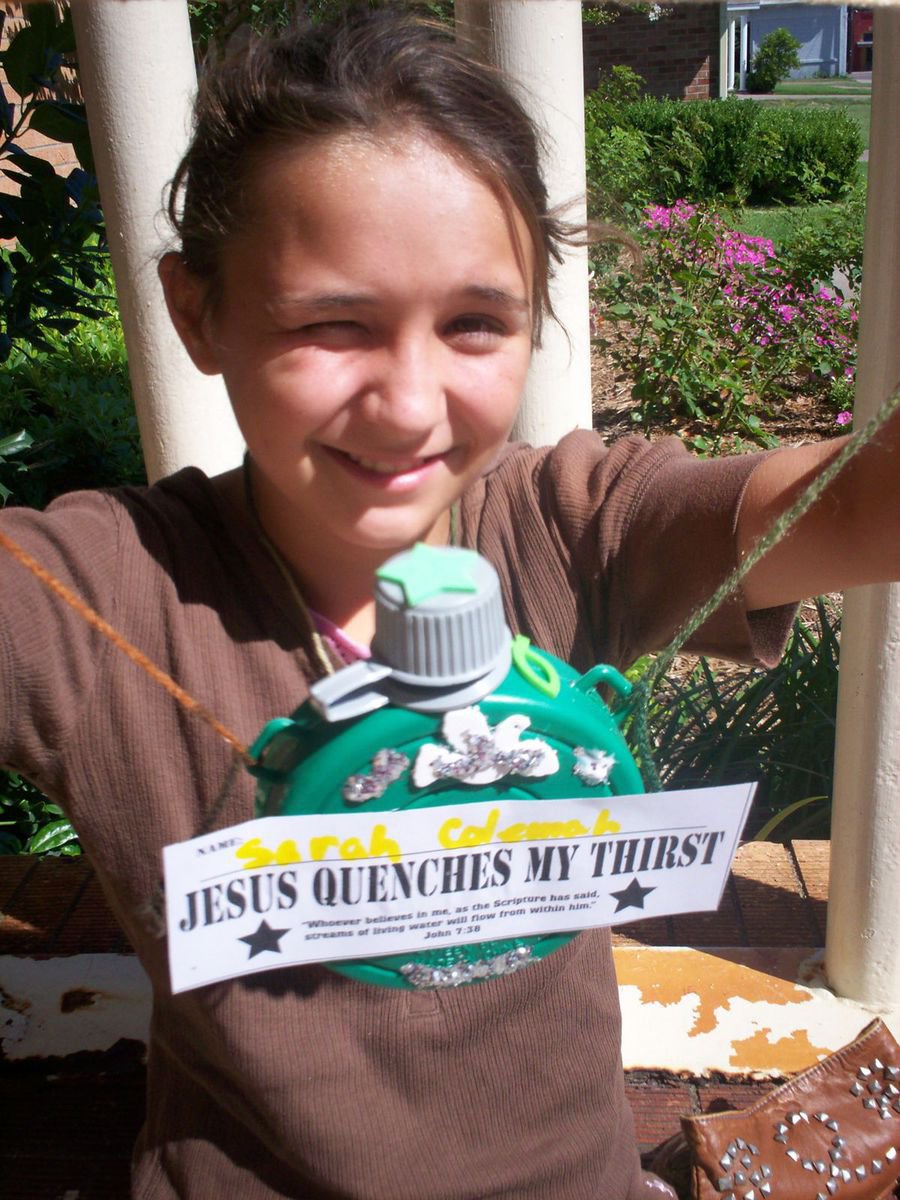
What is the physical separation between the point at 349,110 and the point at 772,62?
27.7m

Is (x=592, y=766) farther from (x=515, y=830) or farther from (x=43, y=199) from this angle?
(x=43, y=199)

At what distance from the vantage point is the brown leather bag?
130cm

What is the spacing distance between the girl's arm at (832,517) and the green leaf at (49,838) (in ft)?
5.66

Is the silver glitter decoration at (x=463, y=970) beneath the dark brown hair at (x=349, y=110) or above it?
beneath

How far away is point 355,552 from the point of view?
100 centimetres

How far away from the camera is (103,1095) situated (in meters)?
1.62

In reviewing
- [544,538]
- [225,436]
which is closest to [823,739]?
[225,436]

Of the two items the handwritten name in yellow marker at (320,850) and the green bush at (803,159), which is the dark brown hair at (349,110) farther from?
the green bush at (803,159)

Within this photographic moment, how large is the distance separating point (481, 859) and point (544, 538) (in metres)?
0.39

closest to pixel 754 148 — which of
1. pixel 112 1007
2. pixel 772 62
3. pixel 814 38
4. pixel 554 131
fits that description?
pixel 554 131

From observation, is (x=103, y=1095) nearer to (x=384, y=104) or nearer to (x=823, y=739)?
(x=384, y=104)

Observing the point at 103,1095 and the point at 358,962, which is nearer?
the point at 358,962

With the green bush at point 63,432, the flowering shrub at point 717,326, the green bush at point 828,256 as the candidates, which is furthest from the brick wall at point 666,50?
the green bush at point 63,432

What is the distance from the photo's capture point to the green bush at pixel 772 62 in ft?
81.9
